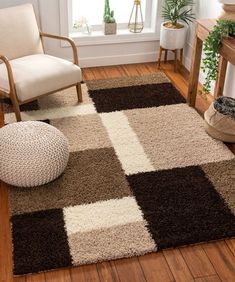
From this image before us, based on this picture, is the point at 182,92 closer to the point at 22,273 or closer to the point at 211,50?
the point at 211,50

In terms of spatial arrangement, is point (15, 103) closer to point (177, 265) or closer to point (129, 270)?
point (129, 270)

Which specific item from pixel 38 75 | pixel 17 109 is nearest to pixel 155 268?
pixel 17 109

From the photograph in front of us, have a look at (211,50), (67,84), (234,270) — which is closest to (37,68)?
(67,84)

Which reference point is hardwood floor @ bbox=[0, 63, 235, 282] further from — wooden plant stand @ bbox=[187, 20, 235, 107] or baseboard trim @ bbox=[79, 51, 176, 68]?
baseboard trim @ bbox=[79, 51, 176, 68]

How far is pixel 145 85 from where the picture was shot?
12.3 feet

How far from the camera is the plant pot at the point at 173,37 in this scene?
12.5 ft

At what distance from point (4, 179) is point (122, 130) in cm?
99

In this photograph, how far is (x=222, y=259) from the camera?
2.11 meters

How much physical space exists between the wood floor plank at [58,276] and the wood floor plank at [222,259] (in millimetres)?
711

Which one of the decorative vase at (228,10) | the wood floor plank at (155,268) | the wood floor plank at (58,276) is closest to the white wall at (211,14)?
the decorative vase at (228,10)

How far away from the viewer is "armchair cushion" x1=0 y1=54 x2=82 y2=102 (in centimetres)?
296

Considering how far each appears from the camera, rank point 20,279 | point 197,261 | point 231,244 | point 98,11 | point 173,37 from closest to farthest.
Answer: point 20,279
point 197,261
point 231,244
point 173,37
point 98,11

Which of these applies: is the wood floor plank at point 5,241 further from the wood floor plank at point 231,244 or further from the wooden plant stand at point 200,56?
the wooden plant stand at point 200,56

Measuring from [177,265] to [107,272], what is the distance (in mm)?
A: 346
